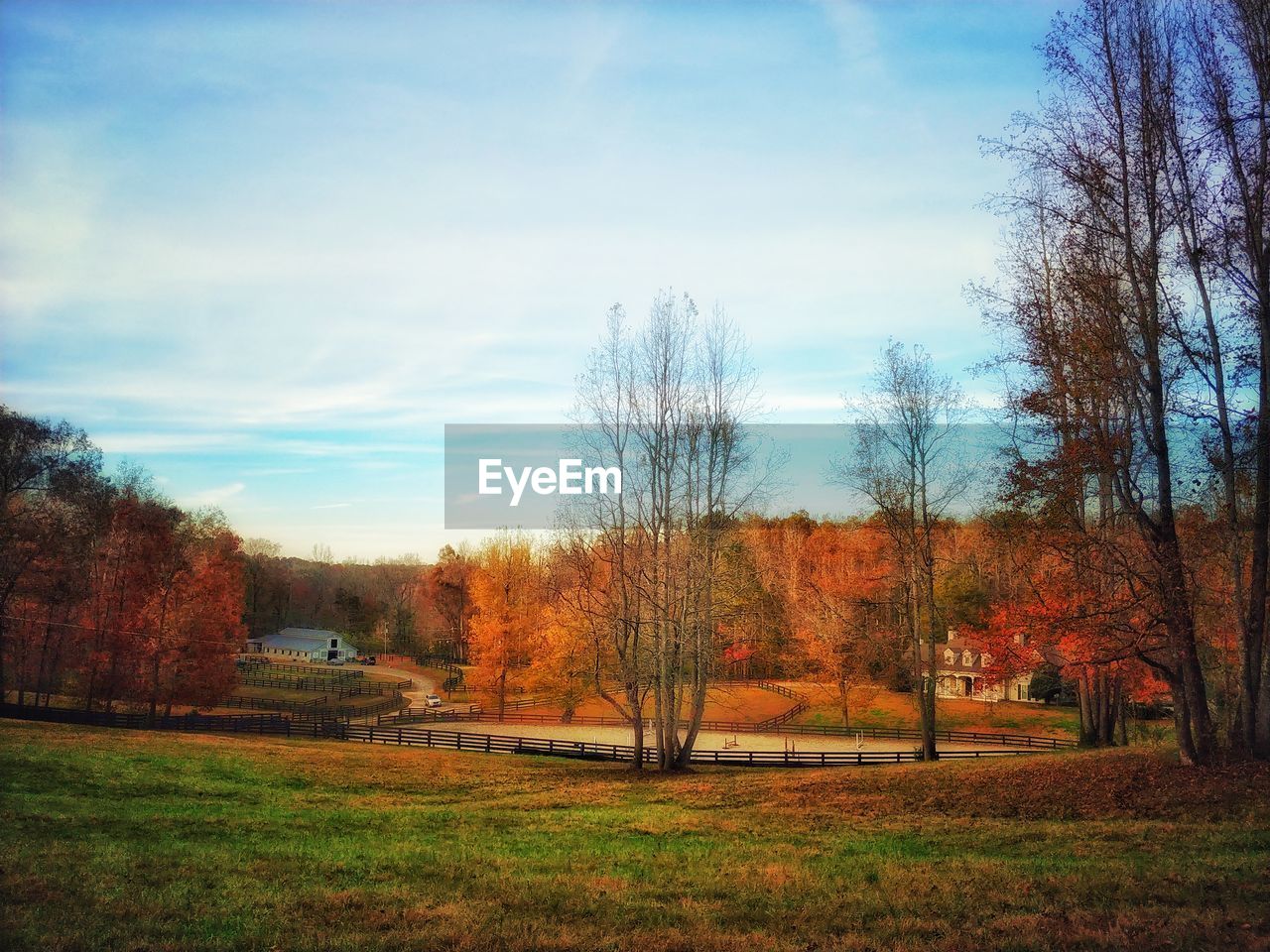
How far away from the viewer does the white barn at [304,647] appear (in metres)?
80.5

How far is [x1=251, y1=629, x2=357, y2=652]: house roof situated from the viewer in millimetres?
81000

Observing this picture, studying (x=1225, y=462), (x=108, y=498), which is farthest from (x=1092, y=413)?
(x=108, y=498)

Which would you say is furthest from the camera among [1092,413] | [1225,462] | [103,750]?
[103,750]

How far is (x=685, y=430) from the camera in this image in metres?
23.1

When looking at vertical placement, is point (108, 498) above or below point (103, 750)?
above

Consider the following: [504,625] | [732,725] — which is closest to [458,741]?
[504,625]

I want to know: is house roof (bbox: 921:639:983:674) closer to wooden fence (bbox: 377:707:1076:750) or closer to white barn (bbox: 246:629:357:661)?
wooden fence (bbox: 377:707:1076:750)

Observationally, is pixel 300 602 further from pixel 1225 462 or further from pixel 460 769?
pixel 1225 462

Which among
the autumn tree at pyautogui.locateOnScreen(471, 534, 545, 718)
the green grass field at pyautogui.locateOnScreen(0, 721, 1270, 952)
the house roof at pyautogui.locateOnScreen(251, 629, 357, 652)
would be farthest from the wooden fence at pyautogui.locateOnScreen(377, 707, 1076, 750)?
the house roof at pyautogui.locateOnScreen(251, 629, 357, 652)

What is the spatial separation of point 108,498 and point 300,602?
2845 inches

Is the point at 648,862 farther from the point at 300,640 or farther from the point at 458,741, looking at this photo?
the point at 300,640

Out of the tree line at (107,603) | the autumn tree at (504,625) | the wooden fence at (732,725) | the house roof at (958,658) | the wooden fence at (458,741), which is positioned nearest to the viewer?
the wooden fence at (458,741)

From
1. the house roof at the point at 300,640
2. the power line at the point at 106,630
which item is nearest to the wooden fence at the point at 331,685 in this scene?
the house roof at the point at 300,640

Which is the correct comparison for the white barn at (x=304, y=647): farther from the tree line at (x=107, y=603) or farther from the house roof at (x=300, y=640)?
the tree line at (x=107, y=603)
